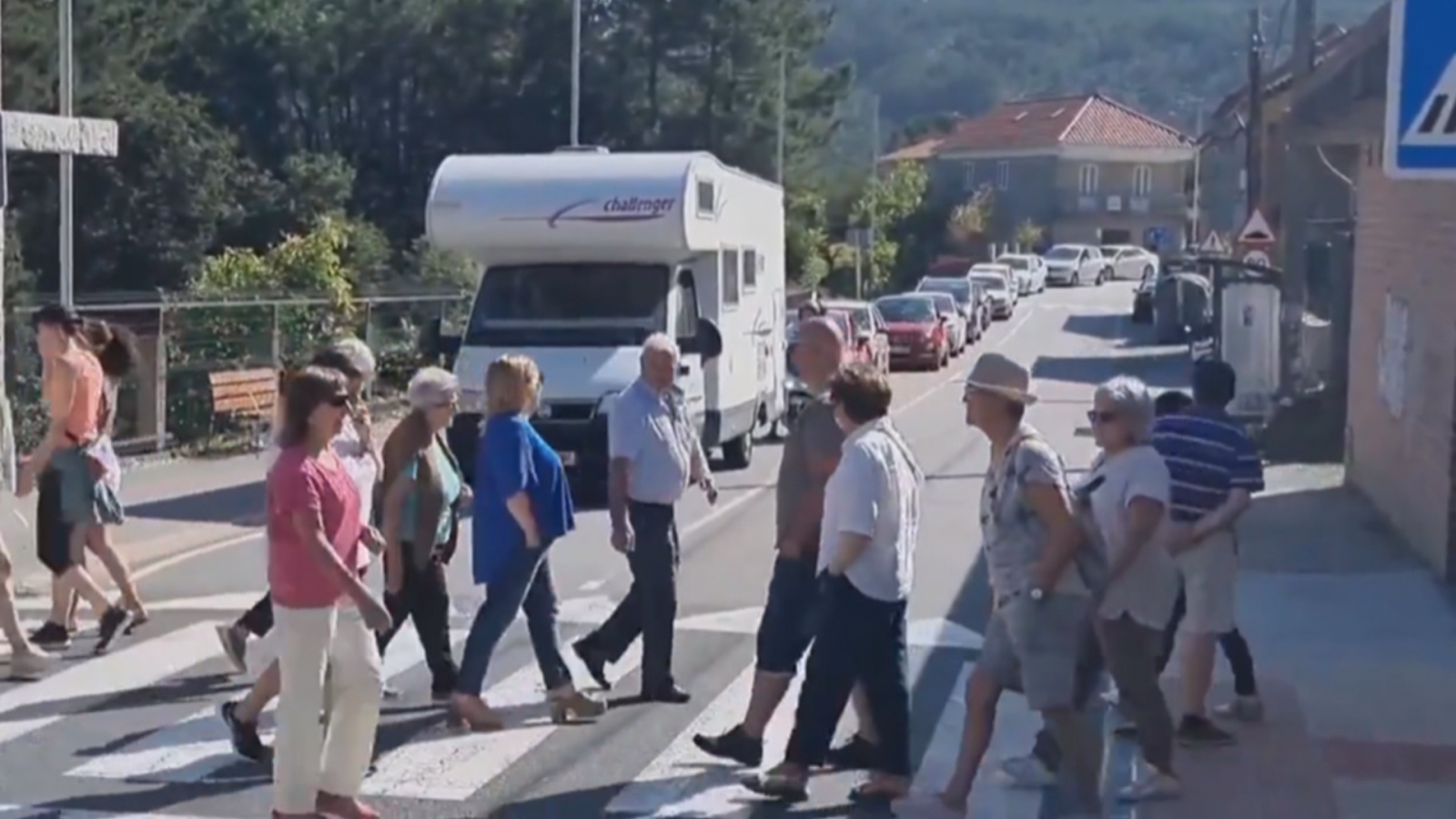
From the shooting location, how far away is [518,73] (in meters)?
60.0

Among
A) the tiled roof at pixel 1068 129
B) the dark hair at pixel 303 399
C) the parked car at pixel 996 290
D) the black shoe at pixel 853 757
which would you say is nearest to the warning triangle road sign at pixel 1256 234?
the black shoe at pixel 853 757

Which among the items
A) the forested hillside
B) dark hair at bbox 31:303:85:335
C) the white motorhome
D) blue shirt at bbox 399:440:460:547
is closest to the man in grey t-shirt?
blue shirt at bbox 399:440:460:547

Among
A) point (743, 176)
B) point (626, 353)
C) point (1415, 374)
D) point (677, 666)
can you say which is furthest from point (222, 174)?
point (677, 666)

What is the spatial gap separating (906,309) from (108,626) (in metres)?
31.9

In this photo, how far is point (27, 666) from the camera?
10.7 meters

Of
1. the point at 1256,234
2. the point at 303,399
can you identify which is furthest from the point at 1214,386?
the point at 1256,234

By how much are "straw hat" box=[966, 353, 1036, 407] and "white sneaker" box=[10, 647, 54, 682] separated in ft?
17.3

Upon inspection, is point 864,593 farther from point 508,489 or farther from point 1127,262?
point 1127,262

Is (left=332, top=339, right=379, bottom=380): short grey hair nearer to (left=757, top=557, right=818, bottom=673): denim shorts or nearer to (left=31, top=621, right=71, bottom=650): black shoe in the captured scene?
(left=757, top=557, right=818, bottom=673): denim shorts

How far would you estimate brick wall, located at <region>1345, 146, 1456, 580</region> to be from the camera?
49.1ft

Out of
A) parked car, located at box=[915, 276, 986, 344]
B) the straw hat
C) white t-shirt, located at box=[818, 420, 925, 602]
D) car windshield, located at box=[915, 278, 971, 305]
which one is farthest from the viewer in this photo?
car windshield, located at box=[915, 278, 971, 305]

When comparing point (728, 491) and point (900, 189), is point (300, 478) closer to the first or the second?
point (728, 491)

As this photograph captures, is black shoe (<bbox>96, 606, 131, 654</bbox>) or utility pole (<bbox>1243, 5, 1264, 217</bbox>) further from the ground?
utility pole (<bbox>1243, 5, 1264, 217</bbox>)

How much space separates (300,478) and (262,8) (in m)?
53.7
